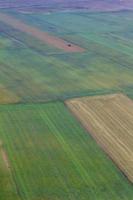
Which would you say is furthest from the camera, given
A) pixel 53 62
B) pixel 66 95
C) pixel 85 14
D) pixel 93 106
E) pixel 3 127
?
pixel 85 14

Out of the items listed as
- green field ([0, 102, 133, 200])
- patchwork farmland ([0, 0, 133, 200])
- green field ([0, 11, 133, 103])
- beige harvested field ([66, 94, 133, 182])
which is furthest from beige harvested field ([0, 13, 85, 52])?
green field ([0, 102, 133, 200])

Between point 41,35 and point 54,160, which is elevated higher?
point 54,160

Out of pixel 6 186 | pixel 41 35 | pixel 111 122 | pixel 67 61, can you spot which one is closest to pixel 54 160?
pixel 6 186

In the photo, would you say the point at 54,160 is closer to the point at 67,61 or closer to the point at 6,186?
the point at 6,186

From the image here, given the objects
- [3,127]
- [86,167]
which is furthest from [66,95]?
[86,167]

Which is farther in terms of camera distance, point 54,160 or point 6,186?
point 54,160

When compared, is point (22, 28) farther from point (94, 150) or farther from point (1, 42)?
point (94, 150)
